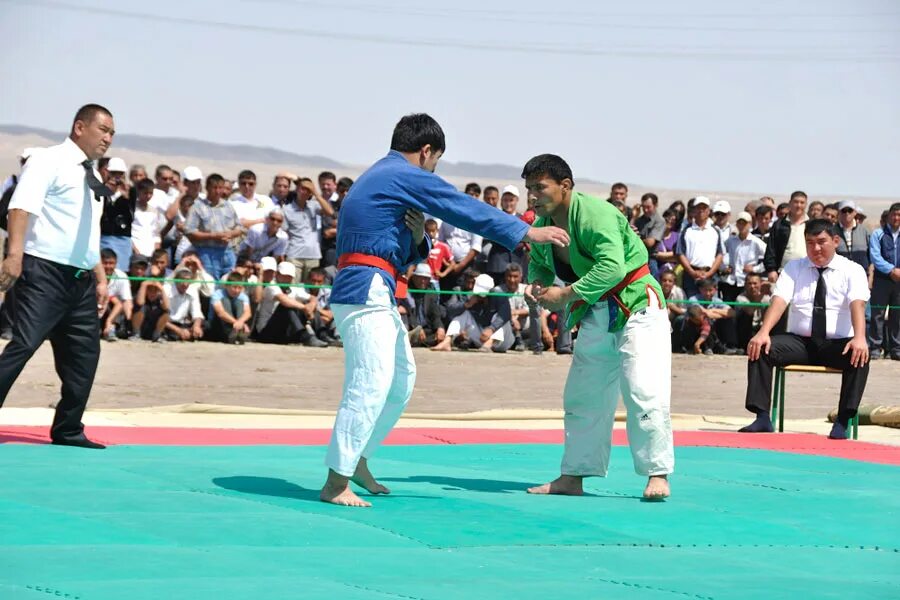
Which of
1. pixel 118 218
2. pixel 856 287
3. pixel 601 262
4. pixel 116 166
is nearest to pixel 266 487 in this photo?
pixel 601 262

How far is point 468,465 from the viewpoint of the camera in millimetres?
7613

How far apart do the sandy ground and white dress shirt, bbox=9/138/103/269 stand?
318 centimetres

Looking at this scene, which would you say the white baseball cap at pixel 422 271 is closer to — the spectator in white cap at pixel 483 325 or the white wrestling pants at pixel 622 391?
the spectator in white cap at pixel 483 325

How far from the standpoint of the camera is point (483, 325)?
14.6 m

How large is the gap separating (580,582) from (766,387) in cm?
569

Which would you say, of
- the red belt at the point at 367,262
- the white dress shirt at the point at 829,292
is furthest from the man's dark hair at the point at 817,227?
the red belt at the point at 367,262

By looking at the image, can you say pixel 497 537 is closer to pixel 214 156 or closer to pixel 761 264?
pixel 761 264

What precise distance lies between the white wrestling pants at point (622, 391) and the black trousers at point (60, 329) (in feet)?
8.91

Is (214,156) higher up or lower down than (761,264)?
higher up

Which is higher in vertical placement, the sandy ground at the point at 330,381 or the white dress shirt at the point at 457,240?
the white dress shirt at the point at 457,240

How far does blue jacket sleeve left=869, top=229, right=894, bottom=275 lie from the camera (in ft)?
49.0

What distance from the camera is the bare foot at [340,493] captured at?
5633 mm

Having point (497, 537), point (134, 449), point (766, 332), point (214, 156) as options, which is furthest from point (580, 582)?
point (214, 156)

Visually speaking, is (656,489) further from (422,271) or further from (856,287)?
(422,271)
